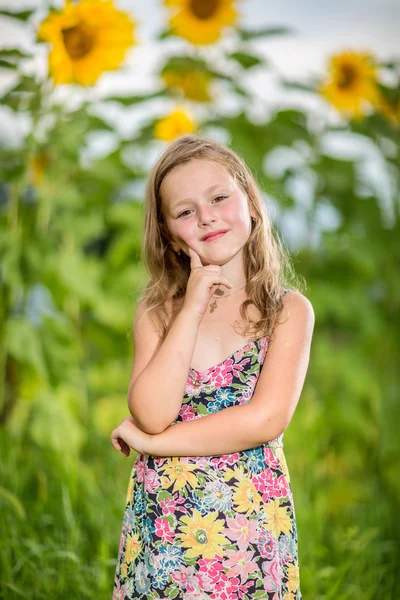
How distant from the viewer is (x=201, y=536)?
152 cm

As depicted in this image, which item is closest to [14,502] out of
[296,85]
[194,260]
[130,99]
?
[194,260]

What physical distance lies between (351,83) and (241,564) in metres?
2.72

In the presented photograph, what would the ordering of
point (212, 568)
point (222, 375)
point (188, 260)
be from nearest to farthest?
point (212, 568), point (222, 375), point (188, 260)

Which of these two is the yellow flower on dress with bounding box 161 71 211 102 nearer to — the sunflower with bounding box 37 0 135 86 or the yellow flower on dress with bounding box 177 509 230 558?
the sunflower with bounding box 37 0 135 86

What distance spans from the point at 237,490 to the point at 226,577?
0.17 m

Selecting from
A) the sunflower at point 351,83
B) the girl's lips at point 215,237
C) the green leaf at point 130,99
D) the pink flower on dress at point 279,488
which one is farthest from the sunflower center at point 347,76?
the pink flower on dress at point 279,488

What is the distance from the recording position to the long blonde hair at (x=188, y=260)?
5.52 feet

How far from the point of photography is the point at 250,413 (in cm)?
153

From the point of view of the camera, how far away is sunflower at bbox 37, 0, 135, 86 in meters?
2.68

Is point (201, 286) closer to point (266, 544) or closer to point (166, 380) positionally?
point (166, 380)

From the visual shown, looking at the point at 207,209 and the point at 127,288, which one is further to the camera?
the point at 127,288

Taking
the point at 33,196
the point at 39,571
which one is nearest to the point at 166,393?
the point at 39,571

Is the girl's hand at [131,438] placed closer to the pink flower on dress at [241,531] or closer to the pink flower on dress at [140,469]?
the pink flower on dress at [140,469]

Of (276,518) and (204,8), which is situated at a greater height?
(204,8)
